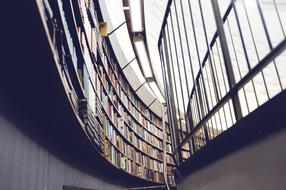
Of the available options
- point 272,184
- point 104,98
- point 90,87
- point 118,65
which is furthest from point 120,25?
point 272,184

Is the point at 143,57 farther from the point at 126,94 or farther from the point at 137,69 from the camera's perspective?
the point at 126,94

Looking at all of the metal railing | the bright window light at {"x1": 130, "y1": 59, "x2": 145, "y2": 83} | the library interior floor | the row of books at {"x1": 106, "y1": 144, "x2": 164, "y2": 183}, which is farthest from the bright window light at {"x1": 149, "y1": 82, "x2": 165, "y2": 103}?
the metal railing

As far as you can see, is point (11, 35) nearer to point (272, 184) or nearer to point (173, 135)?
point (272, 184)

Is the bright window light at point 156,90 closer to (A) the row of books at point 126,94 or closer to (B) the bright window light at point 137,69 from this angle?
(B) the bright window light at point 137,69

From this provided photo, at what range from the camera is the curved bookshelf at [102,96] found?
153 centimetres

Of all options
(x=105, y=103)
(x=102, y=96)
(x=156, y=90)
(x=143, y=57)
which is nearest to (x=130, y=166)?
(x=105, y=103)

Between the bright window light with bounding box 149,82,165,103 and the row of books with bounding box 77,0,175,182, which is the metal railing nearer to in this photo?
the row of books with bounding box 77,0,175,182

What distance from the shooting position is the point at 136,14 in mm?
3600

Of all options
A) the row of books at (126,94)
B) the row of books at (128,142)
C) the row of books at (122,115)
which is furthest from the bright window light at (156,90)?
the row of books at (128,142)

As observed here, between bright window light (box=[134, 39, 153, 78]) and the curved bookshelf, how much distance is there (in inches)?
22.9

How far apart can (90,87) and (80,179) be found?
697 millimetres

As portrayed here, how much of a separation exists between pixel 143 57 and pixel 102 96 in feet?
6.74

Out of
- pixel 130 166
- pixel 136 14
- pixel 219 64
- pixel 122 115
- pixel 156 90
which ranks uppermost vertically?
pixel 136 14

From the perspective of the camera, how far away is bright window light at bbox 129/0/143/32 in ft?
11.0
